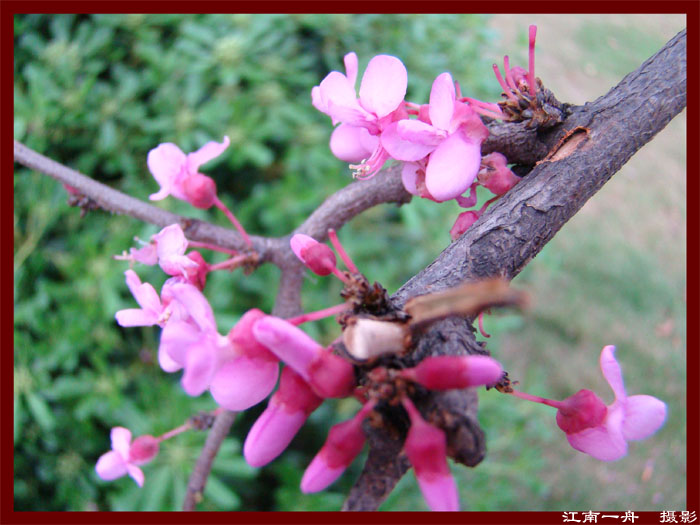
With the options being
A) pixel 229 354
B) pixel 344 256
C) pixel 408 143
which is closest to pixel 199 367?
pixel 229 354

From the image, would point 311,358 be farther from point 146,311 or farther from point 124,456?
point 124,456

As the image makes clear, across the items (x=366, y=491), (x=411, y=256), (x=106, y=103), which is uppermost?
(x=106, y=103)

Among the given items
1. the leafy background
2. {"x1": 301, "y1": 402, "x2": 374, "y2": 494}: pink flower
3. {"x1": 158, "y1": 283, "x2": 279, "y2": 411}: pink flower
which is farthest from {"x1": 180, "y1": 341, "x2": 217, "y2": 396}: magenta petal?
the leafy background

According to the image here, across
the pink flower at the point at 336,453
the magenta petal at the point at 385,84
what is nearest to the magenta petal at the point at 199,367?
the pink flower at the point at 336,453

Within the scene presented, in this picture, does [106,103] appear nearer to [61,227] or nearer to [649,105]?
[61,227]

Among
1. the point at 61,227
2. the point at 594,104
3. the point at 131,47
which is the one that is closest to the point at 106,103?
the point at 131,47
